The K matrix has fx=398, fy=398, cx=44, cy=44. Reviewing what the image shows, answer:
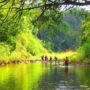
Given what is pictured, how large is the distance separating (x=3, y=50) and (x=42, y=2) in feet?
167

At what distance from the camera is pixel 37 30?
335 inches

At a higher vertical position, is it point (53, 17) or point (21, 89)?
point (53, 17)

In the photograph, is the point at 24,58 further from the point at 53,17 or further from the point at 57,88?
the point at 53,17

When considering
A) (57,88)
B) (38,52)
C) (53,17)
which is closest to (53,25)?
(53,17)

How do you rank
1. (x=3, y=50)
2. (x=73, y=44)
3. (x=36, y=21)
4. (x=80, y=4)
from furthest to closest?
(x=73, y=44)
(x=3, y=50)
(x=36, y=21)
(x=80, y=4)

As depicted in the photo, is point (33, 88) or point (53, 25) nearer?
point (53, 25)

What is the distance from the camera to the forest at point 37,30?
6859mm

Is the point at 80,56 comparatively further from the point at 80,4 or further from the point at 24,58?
the point at 80,4

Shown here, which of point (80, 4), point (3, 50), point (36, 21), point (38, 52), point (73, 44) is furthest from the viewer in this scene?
point (73, 44)

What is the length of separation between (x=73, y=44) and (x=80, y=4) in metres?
122

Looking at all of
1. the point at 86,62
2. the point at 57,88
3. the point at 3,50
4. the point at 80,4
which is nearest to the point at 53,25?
the point at 80,4

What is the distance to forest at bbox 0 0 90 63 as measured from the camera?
6.86 m

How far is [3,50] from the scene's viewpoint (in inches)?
2260

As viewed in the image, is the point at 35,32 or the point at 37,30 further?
the point at 35,32
